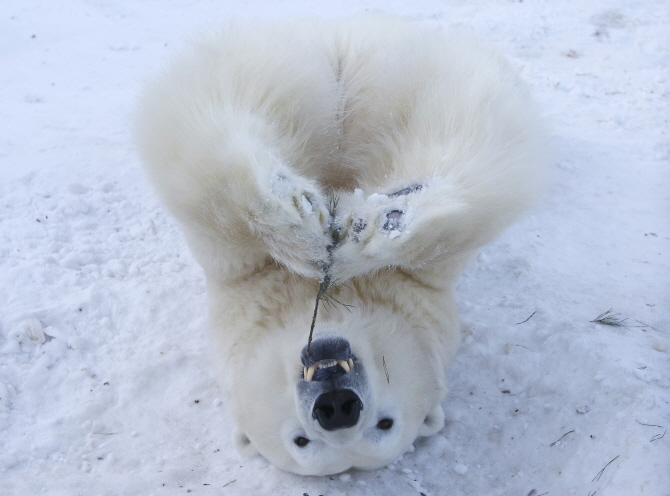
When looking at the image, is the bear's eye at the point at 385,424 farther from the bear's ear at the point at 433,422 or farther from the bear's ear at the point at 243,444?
the bear's ear at the point at 243,444

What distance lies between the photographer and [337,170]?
265 cm

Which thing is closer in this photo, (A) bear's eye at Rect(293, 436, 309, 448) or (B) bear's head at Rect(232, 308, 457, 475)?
(B) bear's head at Rect(232, 308, 457, 475)

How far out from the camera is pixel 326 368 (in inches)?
80.5

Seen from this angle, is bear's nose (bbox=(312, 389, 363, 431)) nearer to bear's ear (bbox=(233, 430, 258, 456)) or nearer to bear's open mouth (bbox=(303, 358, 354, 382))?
bear's open mouth (bbox=(303, 358, 354, 382))

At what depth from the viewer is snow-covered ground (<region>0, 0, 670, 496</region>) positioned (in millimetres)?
2371

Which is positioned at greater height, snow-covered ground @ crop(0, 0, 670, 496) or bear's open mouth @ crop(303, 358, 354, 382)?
bear's open mouth @ crop(303, 358, 354, 382)

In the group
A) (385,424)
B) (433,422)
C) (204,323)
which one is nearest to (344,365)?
(385,424)

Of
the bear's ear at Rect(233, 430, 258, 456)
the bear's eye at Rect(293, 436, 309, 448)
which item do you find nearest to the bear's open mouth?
the bear's eye at Rect(293, 436, 309, 448)

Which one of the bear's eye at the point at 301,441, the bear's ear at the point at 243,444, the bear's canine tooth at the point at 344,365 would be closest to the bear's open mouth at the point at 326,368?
the bear's canine tooth at the point at 344,365

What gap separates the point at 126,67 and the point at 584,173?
3.87 metres

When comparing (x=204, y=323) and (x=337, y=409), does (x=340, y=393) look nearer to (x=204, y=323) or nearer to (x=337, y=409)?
(x=337, y=409)

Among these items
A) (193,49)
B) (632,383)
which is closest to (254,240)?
(193,49)

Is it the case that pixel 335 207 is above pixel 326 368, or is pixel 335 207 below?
above

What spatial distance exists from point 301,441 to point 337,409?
34cm
